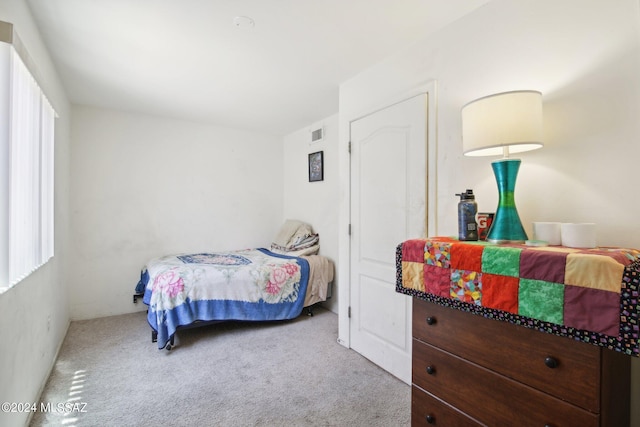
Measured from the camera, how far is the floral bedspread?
2.74m

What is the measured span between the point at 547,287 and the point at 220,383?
212 centimetres

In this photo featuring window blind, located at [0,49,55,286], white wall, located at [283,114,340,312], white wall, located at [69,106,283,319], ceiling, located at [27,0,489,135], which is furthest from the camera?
white wall, located at [283,114,340,312]

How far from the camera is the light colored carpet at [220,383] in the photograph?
184 centimetres

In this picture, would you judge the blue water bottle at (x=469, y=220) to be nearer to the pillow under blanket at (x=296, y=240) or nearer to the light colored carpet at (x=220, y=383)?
the light colored carpet at (x=220, y=383)

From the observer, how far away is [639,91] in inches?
48.2

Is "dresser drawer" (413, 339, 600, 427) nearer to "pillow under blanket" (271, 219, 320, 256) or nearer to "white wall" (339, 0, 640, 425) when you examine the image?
"white wall" (339, 0, 640, 425)

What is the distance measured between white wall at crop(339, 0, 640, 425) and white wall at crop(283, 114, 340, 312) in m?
1.65

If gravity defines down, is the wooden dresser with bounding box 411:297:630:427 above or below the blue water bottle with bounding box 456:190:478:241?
below

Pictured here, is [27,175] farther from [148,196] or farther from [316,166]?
[316,166]

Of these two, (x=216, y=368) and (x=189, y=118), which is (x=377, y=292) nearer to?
(x=216, y=368)

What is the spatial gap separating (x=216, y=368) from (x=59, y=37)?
2621mm

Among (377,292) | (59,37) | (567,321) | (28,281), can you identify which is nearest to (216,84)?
(59,37)

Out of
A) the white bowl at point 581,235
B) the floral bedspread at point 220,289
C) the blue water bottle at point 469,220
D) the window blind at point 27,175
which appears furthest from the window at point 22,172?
the white bowl at point 581,235

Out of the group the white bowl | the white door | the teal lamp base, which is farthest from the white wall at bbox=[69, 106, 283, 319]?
the white bowl
